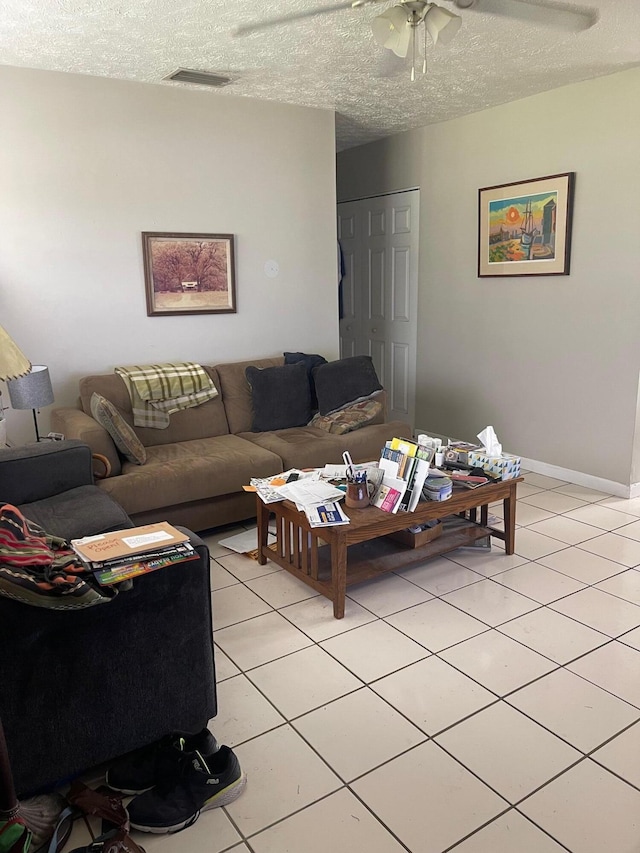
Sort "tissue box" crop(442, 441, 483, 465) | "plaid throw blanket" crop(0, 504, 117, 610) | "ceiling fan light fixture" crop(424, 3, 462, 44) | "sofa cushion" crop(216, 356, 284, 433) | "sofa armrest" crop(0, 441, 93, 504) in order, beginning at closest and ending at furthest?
"plaid throw blanket" crop(0, 504, 117, 610) → "ceiling fan light fixture" crop(424, 3, 462, 44) → "sofa armrest" crop(0, 441, 93, 504) → "tissue box" crop(442, 441, 483, 465) → "sofa cushion" crop(216, 356, 284, 433)

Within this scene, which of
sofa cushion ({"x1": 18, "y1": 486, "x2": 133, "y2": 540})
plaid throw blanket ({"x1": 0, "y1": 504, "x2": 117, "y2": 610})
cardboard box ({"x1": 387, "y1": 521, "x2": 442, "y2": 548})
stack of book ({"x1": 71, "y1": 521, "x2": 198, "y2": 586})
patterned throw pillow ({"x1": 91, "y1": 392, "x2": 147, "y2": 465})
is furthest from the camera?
patterned throw pillow ({"x1": 91, "y1": 392, "x2": 147, "y2": 465})

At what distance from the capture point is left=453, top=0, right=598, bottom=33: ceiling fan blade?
268 cm

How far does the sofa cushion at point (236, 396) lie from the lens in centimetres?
416

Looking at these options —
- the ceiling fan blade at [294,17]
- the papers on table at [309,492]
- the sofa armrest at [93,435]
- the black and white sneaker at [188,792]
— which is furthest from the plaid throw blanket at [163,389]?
the black and white sneaker at [188,792]

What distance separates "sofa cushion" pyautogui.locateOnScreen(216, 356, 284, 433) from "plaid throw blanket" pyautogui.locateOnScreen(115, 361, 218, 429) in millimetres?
122

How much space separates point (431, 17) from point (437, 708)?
244 cm

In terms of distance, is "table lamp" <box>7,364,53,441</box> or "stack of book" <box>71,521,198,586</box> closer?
"stack of book" <box>71,521,198,586</box>

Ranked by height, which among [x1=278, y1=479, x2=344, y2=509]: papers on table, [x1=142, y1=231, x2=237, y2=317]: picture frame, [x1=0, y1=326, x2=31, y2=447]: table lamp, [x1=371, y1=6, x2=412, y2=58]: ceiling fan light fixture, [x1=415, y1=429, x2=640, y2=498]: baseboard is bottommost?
[x1=415, y1=429, x2=640, y2=498]: baseboard

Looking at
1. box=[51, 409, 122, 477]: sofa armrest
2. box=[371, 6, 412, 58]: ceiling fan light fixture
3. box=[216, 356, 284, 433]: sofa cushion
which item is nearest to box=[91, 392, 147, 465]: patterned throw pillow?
box=[51, 409, 122, 477]: sofa armrest

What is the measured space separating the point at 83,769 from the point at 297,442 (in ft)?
7.48

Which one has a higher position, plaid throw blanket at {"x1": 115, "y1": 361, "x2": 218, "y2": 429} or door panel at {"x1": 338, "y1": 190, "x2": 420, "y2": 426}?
door panel at {"x1": 338, "y1": 190, "x2": 420, "y2": 426}

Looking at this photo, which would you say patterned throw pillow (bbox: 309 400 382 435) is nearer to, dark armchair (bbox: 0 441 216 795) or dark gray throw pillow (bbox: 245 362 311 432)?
dark gray throw pillow (bbox: 245 362 311 432)

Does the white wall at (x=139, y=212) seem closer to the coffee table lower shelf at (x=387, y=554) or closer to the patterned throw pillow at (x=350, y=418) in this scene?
the patterned throw pillow at (x=350, y=418)

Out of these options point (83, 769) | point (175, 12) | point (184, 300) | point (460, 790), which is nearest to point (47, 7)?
point (175, 12)
